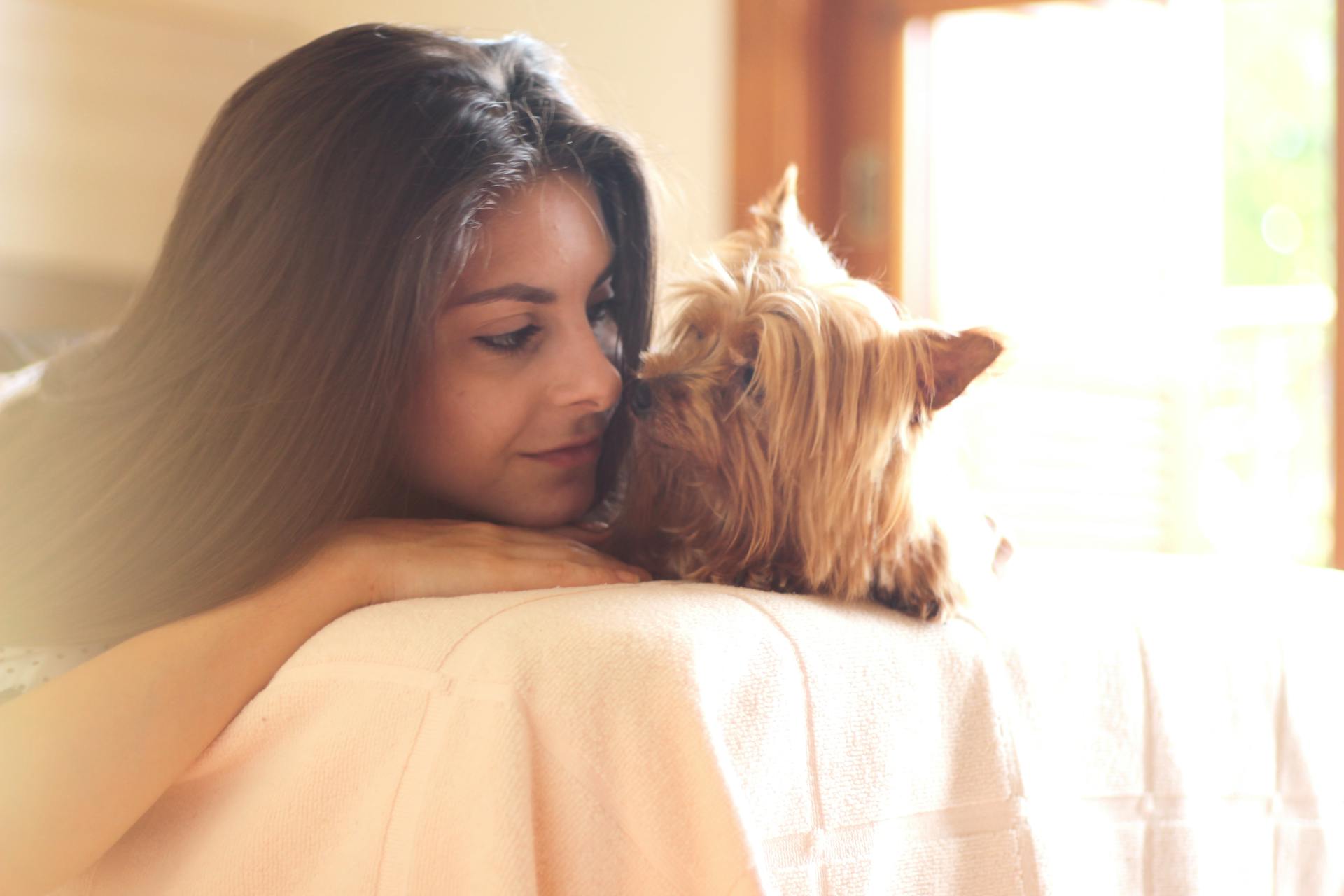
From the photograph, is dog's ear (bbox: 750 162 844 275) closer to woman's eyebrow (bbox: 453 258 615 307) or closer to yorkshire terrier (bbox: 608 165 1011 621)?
yorkshire terrier (bbox: 608 165 1011 621)

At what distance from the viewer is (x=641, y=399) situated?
4.33 ft

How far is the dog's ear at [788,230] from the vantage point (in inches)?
55.9

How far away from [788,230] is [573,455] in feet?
1.12

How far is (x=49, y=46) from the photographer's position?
2.11 meters

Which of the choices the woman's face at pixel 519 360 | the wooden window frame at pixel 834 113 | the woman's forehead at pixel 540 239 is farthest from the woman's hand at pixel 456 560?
the wooden window frame at pixel 834 113

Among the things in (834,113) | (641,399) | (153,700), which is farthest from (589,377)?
(834,113)

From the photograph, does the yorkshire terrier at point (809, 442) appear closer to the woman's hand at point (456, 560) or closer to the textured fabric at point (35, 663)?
the woman's hand at point (456, 560)

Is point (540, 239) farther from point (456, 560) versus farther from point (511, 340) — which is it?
point (456, 560)

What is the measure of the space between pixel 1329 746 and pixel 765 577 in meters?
0.60

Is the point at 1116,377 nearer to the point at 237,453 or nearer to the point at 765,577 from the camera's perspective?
the point at 765,577

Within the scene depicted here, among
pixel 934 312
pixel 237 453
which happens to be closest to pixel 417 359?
pixel 237 453

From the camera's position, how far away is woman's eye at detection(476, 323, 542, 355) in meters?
1.33

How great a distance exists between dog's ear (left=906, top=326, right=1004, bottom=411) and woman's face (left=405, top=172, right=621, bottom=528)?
32 centimetres

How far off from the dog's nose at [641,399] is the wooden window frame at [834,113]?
5.86 feet
